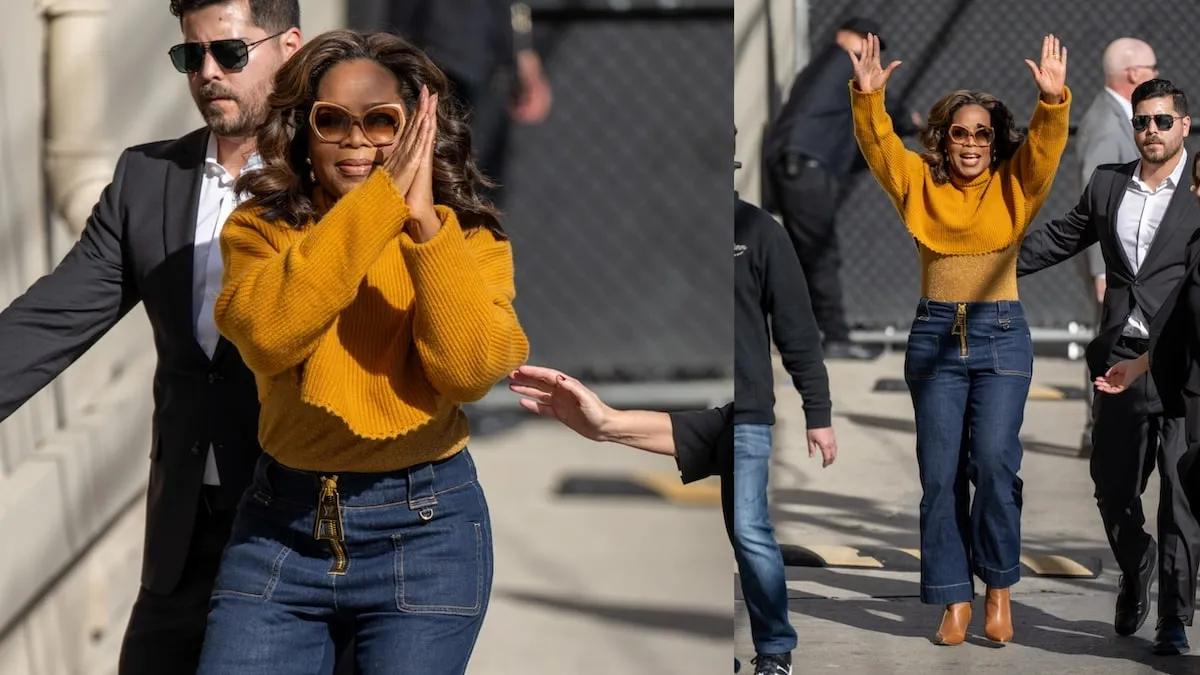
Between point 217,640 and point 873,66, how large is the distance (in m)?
1.32

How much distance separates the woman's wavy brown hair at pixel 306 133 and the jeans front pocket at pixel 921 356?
840 millimetres

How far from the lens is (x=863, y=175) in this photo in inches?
95.3

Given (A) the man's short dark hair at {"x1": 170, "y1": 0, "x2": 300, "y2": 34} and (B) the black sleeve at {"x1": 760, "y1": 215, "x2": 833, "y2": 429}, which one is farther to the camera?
(B) the black sleeve at {"x1": 760, "y1": 215, "x2": 833, "y2": 429}

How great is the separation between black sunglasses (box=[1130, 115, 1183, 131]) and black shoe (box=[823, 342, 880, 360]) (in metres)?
0.54

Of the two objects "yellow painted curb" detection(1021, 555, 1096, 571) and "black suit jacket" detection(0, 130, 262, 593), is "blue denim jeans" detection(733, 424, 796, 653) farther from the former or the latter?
"black suit jacket" detection(0, 130, 262, 593)

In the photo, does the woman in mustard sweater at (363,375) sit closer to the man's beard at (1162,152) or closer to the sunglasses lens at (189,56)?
the sunglasses lens at (189,56)

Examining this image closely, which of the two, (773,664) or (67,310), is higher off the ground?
(67,310)

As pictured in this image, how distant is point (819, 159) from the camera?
8.05 ft

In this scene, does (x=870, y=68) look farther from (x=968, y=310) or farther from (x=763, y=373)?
(x=763, y=373)

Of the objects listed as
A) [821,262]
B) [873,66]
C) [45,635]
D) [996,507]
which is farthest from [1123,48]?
[45,635]

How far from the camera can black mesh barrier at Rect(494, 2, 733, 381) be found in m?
5.79

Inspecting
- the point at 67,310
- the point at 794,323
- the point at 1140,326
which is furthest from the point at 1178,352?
the point at 67,310

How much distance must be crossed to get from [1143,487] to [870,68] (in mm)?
834

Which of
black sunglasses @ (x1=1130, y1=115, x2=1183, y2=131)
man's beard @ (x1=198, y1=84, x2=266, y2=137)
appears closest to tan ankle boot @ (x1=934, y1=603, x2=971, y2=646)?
black sunglasses @ (x1=1130, y1=115, x2=1183, y2=131)
